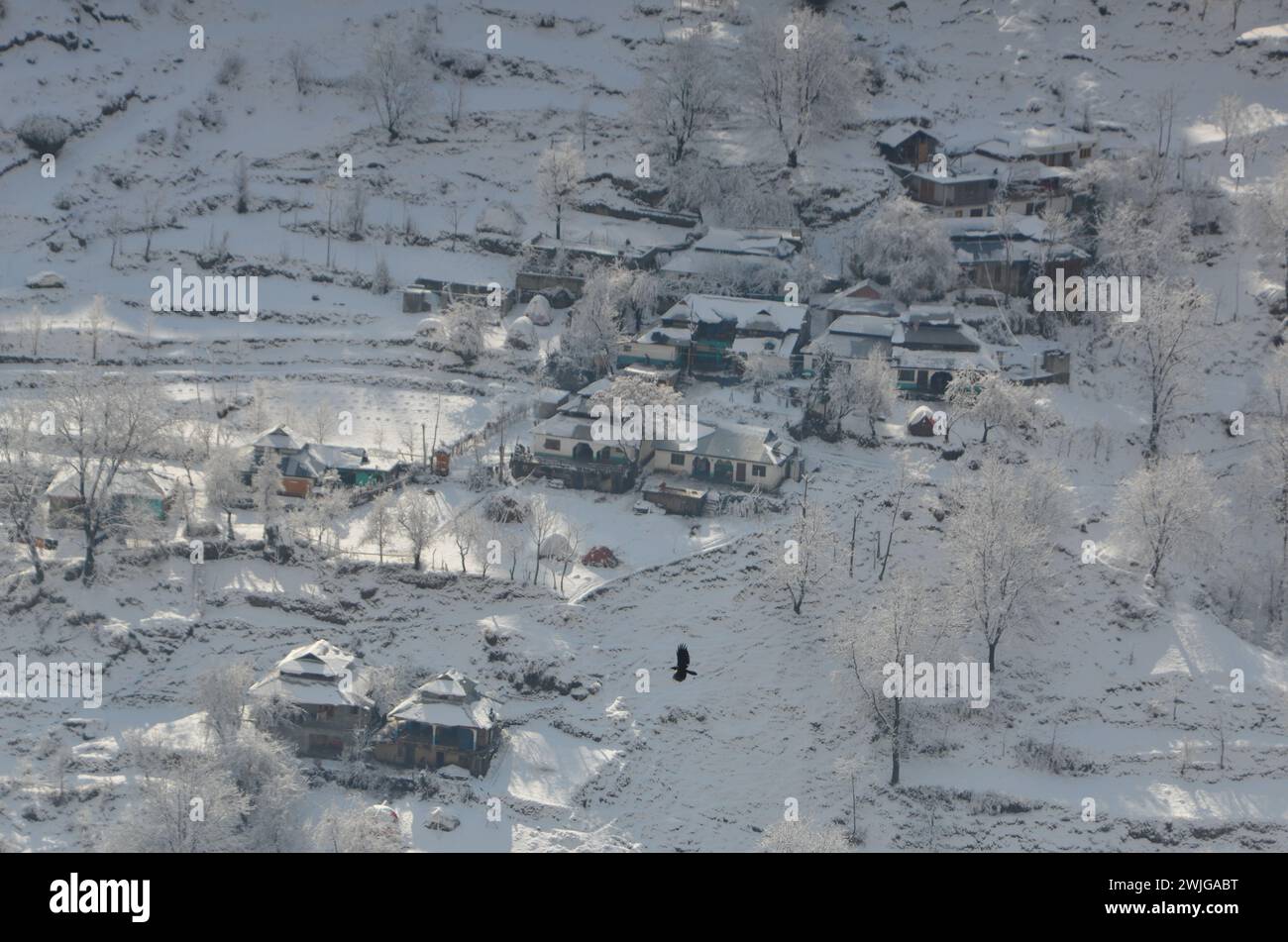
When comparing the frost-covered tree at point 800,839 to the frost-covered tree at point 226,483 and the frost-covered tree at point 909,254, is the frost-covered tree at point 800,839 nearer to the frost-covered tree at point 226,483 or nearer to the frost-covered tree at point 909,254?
the frost-covered tree at point 226,483

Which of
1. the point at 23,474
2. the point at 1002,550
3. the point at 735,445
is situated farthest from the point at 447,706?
the point at 1002,550

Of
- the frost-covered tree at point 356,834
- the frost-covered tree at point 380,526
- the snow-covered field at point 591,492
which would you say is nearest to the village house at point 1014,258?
the snow-covered field at point 591,492

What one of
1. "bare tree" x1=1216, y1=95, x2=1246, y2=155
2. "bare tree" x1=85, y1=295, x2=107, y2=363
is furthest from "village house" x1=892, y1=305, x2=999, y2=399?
"bare tree" x1=85, y1=295, x2=107, y2=363

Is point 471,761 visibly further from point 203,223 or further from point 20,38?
point 20,38

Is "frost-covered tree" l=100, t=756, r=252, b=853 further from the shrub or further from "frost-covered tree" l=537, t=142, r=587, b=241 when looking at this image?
the shrub

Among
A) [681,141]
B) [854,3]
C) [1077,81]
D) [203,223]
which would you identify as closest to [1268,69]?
[1077,81]

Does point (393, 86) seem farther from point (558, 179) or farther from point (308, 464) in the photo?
point (308, 464)
